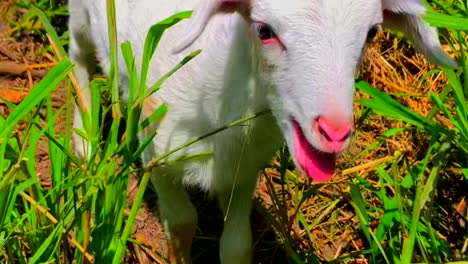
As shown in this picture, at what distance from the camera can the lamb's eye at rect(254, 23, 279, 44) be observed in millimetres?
1989

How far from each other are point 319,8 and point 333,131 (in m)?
0.31

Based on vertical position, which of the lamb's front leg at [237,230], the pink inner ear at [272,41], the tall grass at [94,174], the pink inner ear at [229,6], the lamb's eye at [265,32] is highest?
the pink inner ear at [229,6]

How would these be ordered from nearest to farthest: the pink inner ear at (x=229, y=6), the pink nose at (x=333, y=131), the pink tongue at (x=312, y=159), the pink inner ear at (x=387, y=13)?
the pink nose at (x=333, y=131)
the pink tongue at (x=312, y=159)
the pink inner ear at (x=229, y=6)
the pink inner ear at (x=387, y=13)

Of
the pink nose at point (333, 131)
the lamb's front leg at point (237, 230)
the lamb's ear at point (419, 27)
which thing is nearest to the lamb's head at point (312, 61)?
the pink nose at point (333, 131)

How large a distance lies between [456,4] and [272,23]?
156 cm

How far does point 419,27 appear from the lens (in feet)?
7.13

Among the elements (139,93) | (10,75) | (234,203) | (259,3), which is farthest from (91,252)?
(10,75)

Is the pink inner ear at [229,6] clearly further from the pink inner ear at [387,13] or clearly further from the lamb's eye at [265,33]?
the pink inner ear at [387,13]

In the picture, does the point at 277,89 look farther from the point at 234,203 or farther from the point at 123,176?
the point at 234,203

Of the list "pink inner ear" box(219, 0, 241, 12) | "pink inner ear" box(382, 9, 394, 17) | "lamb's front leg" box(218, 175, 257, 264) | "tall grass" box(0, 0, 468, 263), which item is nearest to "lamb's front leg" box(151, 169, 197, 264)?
"lamb's front leg" box(218, 175, 257, 264)

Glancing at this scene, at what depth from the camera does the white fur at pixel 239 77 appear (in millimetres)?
1886

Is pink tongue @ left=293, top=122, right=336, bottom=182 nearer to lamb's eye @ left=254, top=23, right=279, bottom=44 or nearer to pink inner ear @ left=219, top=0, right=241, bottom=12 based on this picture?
lamb's eye @ left=254, top=23, right=279, bottom=44

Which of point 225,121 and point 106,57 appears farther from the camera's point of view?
point 106,57

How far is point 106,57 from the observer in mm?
3006
